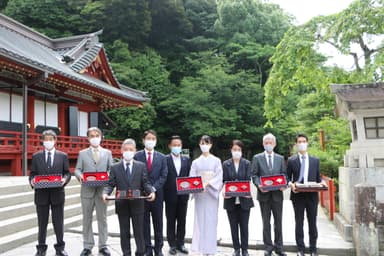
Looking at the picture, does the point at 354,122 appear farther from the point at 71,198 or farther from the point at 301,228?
the point at 71,198

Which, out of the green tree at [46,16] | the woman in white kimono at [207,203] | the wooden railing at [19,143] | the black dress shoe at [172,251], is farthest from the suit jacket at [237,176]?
the green tree at [46,16]

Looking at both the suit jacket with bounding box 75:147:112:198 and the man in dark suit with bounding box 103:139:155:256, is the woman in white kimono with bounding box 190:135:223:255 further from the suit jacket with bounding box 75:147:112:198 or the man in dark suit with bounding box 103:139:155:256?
the suit jacket with bounding box 75:147:112:198

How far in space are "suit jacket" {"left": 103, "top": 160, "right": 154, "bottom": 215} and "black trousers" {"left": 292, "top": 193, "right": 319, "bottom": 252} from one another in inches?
88.5

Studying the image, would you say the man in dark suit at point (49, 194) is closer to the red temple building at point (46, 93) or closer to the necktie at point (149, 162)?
the necktie at point (149, 162)

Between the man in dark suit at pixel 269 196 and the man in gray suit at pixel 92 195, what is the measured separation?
2320mm

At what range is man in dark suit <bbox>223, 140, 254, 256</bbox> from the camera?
541 centimetres

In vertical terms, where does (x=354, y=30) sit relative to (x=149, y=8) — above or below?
below

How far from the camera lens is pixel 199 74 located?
27.6 meters

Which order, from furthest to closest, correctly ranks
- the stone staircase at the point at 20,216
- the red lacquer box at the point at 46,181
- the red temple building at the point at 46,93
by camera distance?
the red temple building at the point at 46,93 → the stone staircase at the point at 20,216 → the red lacquer box at the point at 46,181

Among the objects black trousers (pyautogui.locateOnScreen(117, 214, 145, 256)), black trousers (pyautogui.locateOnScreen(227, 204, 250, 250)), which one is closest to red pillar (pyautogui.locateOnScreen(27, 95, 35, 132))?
black trousers (pyautogui.locateOnScreen(117, 214, 145, 256))

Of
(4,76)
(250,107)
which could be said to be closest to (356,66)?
(4,76)

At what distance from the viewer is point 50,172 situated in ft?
17.8

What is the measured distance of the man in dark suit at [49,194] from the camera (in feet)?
17.4

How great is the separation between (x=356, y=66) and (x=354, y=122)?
608cm
